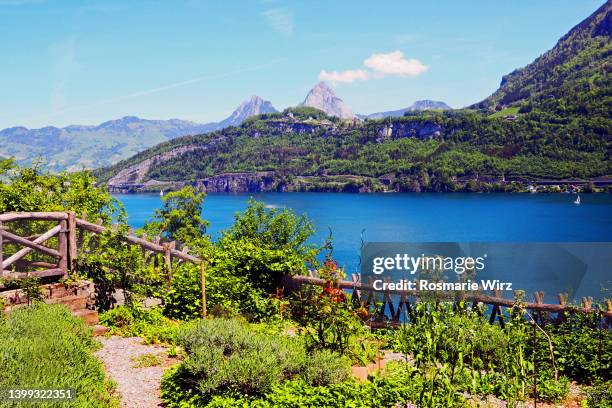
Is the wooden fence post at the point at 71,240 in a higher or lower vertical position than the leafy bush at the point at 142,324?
higher

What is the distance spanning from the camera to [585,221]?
350 ft

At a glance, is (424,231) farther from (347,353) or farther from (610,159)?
(610,159)

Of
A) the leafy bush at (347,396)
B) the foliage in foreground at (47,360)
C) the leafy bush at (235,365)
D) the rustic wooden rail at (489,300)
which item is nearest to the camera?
the foliage in foreground at (47,360)

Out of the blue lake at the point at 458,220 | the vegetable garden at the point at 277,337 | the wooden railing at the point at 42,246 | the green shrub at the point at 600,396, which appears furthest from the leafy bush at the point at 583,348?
the blue lake at the point at 458,220

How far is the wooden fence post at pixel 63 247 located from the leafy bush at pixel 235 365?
4.53 m

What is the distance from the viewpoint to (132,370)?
789 cm

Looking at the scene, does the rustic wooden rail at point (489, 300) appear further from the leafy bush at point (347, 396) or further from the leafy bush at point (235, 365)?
the leafy bush at point (347, 396)

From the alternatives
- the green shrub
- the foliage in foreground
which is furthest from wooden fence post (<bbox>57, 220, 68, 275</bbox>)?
the green shrub

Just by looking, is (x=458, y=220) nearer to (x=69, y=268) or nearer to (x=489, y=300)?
(x=489, y=300)

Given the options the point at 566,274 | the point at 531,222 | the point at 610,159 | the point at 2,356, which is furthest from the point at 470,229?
the point at 610,159

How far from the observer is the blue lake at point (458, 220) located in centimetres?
8856

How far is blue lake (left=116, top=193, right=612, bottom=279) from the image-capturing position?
3487 inches

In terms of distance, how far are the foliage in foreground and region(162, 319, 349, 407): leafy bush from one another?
3.21 ft

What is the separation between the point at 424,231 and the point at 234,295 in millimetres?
87502
